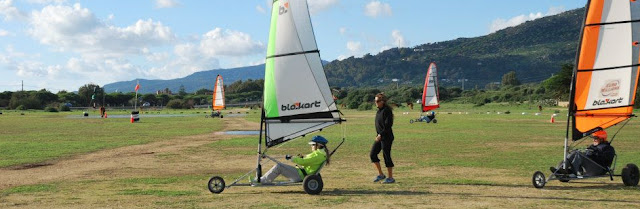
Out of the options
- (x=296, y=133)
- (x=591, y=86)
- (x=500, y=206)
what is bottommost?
(x=500, y=206)

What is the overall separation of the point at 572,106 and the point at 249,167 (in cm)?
874

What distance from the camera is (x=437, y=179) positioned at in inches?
596

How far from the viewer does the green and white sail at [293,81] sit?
1311cm

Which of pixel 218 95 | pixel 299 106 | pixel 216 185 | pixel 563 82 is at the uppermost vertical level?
pixel 563 82

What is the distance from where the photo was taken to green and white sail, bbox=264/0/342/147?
1311 cm

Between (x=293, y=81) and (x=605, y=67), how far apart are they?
690cm

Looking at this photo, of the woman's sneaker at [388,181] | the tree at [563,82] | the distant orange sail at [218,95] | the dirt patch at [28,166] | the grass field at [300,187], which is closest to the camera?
the grass field at [300,187]

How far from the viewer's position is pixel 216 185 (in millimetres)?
13055

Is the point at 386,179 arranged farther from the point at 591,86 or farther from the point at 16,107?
the point at 16,107

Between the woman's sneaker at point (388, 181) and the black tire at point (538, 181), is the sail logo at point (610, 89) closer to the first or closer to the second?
the black tire at point (538, 181)

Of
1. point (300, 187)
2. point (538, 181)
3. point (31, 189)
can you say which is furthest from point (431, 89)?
point (31, 189)

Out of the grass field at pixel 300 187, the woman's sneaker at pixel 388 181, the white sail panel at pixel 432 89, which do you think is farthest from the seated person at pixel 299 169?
the white sail panel at pixel 432 89

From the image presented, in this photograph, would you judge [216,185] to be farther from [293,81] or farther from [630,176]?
[630,176]

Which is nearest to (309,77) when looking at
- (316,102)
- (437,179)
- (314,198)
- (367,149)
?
(316,102)
